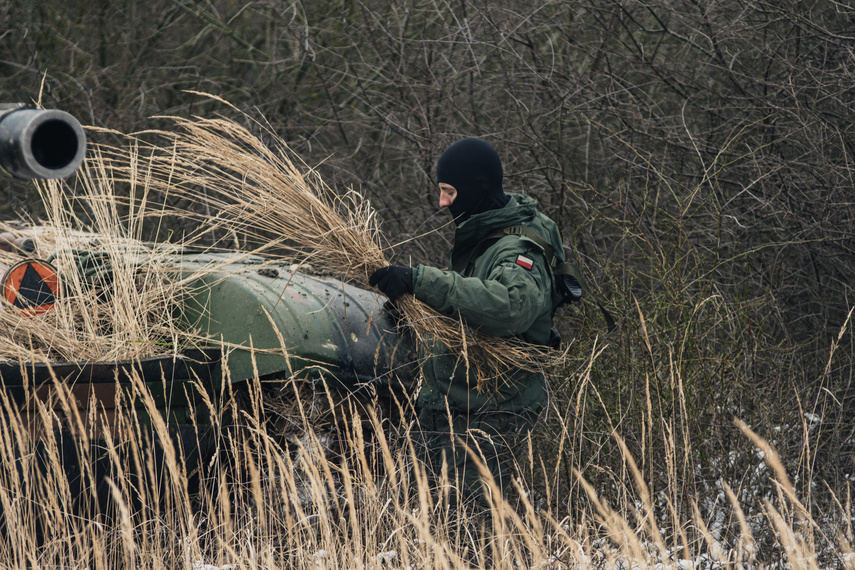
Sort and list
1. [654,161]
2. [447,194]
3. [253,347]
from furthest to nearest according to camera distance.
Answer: [654,161] < [447,194] < [253,347]

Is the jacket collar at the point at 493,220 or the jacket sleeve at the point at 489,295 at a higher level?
the jacket collar at the point at 493,220

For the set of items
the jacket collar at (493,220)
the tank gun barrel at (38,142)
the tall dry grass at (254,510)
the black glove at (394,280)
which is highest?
the tank gun barrel at (38,142)

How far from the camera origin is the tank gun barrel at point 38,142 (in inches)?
76.8

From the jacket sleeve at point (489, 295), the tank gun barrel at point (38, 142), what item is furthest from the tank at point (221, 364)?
the tank gun barrel at point (38, 142)

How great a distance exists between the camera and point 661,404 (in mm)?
3611

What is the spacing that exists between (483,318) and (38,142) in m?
1.61

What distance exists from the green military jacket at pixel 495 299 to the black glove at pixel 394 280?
1.5 inches

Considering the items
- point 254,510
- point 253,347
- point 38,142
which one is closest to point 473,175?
point 253,347

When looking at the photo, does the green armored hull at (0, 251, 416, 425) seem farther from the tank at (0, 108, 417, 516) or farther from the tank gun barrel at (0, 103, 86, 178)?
the tank gun barrel at (0, 103, 86, 178)

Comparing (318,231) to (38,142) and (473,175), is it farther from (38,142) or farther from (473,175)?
(38,142)

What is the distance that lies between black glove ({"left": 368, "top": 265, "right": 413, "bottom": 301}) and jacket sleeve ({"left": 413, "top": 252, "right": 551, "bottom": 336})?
0.04 m

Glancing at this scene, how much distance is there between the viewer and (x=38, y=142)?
1998mm

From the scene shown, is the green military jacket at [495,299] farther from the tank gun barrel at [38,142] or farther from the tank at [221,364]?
the tank gun barrel at [38,142]

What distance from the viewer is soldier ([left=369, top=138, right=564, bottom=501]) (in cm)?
316
